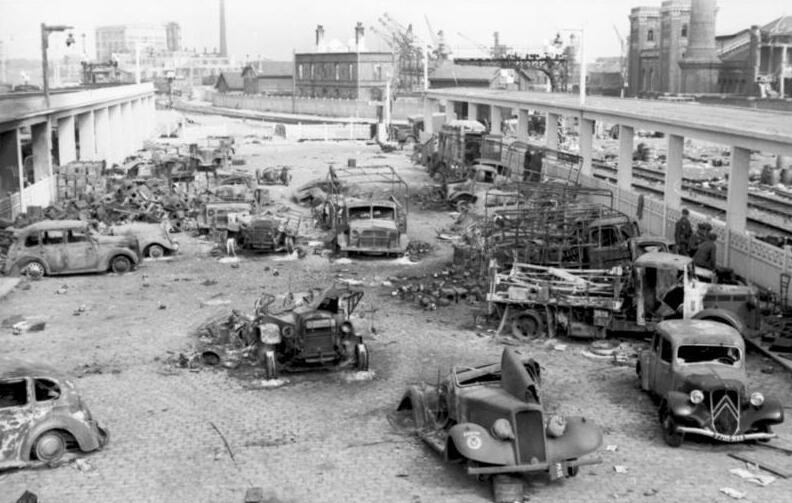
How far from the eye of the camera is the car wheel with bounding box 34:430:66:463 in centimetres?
1208

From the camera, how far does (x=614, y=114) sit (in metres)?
32.6

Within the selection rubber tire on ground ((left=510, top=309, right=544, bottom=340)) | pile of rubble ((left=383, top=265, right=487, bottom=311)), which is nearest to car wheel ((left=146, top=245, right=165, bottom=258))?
pile of rubble ((left=383, top=265, right=487, bottom=311))

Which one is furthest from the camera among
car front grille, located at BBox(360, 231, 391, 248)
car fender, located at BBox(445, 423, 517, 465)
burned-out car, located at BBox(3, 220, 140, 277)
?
car front grille, located at BBox(360, 231, 391, 248)

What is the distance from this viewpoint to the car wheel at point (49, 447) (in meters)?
12.1

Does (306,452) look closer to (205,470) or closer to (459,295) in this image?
(205,470)

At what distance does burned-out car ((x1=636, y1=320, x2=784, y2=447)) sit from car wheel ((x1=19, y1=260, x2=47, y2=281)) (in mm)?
16468

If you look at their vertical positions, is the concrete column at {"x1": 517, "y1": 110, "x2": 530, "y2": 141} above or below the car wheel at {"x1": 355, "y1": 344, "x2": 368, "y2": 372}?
above

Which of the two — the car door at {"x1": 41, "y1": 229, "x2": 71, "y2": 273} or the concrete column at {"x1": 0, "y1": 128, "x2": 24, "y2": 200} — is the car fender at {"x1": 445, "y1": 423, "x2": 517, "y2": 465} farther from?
the concrete column at {"x1": 0, "y1": 128, "x2": 24, "y2": 200}

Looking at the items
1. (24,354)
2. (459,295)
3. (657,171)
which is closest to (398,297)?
(459,295)

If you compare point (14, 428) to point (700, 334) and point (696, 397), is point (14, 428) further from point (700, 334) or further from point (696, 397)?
point (700, 334)

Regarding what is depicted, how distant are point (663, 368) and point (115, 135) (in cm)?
4860

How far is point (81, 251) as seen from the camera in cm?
2417

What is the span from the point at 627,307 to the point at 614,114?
621 inches

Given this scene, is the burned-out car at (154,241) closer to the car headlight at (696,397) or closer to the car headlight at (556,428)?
the car headlight at (556,428)
